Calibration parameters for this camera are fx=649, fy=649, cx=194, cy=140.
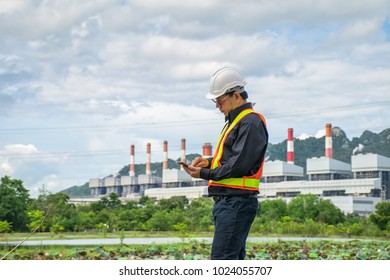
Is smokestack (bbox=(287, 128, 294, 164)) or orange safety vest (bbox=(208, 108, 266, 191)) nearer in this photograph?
orange safety vest (bbox=(208, 108, 266, 191))

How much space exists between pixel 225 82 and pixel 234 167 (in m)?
0.35

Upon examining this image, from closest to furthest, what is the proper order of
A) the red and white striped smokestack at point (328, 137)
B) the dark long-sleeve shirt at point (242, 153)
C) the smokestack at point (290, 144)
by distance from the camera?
the dark long-sleeve shirt at point (242, 153), the red and white striped smokestack at point (328, 137), the smokestack at point (290, 144)

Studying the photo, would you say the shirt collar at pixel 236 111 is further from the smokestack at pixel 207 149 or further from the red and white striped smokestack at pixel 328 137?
the smokestack at pixel 207 149

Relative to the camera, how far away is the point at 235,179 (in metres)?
2.39

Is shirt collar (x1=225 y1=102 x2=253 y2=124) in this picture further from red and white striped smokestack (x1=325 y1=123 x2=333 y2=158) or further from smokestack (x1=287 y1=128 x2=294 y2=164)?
smokestack (x1=287 y1=128 x2=294 y2=164)

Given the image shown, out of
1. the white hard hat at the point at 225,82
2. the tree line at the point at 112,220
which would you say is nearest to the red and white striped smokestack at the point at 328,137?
the tree line at the point at 112,220

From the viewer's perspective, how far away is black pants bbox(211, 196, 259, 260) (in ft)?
7.80

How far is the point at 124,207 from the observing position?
16375mm

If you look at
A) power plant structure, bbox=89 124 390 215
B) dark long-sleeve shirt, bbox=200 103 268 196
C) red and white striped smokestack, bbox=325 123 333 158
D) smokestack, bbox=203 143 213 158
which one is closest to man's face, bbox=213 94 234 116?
dark long-sleeve shirt, bbox=200 103 268 196

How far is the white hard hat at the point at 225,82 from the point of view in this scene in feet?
8.11

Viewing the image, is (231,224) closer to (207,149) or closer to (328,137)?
(328,137)

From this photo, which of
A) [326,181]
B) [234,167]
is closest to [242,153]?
[234,167]
